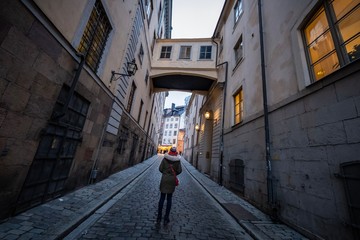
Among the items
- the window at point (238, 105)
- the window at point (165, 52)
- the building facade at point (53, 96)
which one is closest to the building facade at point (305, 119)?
the window at point (238, 105)

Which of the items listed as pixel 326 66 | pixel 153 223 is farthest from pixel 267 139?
pixel 153 223

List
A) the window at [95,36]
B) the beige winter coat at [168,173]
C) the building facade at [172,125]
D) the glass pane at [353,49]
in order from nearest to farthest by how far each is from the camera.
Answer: the glass pane at [353,49] < the beige winter coat at [168,173] < the window at [95,36] < the building facade at [172,125]

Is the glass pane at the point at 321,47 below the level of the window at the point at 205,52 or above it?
below

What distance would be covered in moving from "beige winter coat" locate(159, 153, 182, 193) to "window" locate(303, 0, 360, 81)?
13.4 feet

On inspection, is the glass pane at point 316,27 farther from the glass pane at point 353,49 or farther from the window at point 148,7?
the window at point 148,7

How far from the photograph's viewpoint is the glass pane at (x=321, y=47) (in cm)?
364

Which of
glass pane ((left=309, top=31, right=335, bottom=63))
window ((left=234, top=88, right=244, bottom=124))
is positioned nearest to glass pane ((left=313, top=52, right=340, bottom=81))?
glass pane ((left=309, top=31, right=335, bottom=63))

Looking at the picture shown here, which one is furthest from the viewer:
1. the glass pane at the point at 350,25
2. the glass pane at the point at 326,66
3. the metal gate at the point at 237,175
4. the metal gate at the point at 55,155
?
the metal gate at the point at 237,175

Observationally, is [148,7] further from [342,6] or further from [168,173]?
[168,173]

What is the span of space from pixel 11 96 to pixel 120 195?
4156mm

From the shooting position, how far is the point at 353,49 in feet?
10.3

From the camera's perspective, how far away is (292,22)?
481cm

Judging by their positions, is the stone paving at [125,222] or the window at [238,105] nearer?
the stone paving at [125,222]

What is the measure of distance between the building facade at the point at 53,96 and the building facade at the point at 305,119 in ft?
19.3
